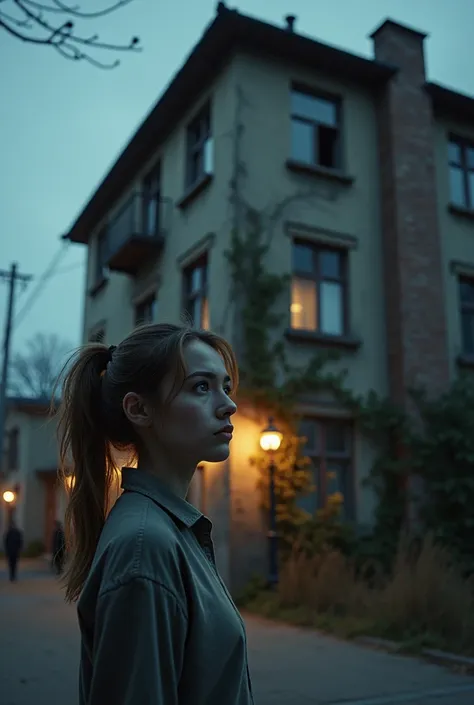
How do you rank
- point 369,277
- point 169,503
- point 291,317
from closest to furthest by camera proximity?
point 169,503, point 291,317, point 369,277

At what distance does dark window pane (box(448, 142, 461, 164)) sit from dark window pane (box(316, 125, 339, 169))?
9.27 feet

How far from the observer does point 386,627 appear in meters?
7.88

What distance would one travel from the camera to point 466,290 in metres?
14.1

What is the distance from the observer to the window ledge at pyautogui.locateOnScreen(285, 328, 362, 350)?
12.0 meters

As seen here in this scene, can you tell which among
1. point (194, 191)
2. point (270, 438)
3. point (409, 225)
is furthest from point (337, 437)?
point (194, 191)

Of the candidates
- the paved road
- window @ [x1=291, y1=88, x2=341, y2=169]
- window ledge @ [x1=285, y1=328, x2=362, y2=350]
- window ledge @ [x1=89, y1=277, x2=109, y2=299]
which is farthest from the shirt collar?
window ledge @ [x1=89, y1=277, x2=109, y2=299]

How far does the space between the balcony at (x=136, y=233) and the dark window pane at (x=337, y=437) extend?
5.73 metres

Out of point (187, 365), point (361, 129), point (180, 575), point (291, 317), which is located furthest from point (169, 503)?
point (361, 129)

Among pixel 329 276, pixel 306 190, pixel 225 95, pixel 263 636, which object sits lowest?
pixel 263 636

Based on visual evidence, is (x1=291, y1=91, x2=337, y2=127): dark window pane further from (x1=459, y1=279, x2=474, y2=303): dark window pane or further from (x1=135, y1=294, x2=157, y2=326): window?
(x1=135, y1=294, x2=157, y2=326): window

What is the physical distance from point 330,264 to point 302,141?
262cm

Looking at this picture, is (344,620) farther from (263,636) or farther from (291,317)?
(291,317)

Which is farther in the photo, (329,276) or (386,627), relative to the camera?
(329,276)

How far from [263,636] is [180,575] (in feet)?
24.3
